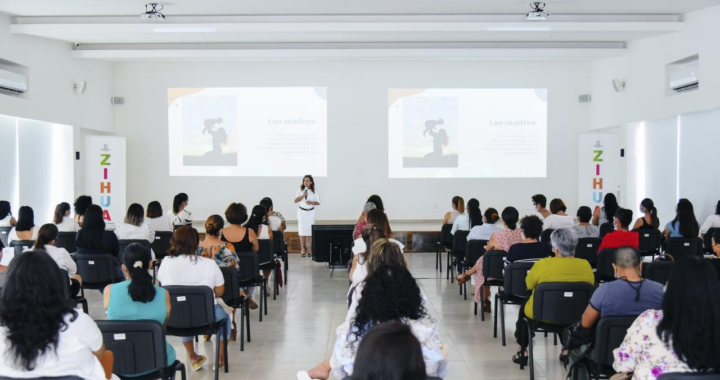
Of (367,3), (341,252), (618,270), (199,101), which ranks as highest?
(367,3)

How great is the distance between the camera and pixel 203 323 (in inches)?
171

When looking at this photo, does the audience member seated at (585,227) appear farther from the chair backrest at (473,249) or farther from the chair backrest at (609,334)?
the chair backrest at (609,334)

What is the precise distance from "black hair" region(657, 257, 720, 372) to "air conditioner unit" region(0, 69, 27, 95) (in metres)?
9.69

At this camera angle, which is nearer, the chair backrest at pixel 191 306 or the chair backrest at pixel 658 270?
the chair backrest at pixel 191 306

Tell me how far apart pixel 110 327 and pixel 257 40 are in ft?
30.2

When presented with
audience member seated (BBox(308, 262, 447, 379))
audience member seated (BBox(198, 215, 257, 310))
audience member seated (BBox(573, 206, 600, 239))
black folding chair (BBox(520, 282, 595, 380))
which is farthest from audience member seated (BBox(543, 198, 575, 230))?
audience member seated (BBox(308, 262, 447, 379))

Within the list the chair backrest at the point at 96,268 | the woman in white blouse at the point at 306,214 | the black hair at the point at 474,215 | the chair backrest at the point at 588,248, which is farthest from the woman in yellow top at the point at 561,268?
the woman in white blouse at the point at 306,214

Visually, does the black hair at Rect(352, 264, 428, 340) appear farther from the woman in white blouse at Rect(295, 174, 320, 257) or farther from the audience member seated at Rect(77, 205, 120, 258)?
the woman in white blouse at Rect(295, 174, 320, 257)

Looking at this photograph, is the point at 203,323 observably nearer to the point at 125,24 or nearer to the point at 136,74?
the point at 125,24

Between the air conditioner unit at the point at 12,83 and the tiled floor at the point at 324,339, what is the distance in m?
3.92

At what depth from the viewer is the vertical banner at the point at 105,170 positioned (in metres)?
12.1

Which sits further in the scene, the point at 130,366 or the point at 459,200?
the point at 459,200

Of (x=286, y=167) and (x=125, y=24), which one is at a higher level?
(x=125, y=24)

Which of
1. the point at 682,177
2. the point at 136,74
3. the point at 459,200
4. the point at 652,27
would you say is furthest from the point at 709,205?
the point at 136,74
